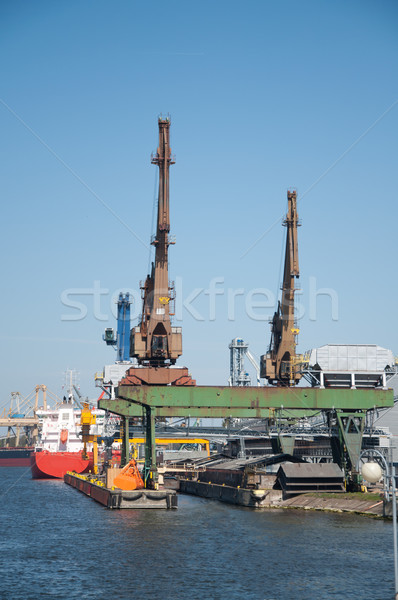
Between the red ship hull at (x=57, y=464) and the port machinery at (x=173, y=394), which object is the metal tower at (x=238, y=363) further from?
the port machinery at (x=173, y=394)

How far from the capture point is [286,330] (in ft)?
279

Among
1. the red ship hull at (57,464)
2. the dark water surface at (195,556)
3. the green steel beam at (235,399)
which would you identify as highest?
the green steel beam at (235,399)

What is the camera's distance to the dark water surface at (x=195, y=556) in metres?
30.5

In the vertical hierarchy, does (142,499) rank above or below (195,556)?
above

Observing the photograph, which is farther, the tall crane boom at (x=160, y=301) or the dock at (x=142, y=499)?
the tall crane boom at (x=160, y=301)

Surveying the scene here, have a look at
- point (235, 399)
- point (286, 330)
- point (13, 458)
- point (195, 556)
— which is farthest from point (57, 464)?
point (13, 458)

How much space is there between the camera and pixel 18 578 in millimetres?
32812

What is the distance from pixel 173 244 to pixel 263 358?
2489 cm

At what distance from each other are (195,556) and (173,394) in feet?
69.4

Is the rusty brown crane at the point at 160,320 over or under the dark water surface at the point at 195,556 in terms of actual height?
over

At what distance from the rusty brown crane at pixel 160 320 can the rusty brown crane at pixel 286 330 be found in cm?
2062

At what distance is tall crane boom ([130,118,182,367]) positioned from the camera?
66875mm

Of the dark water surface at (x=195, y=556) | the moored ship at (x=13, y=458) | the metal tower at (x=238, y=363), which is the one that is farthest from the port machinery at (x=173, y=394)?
the moored ship at (x=13, y=458)

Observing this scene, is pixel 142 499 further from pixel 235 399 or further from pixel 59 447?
pixel 59 447
